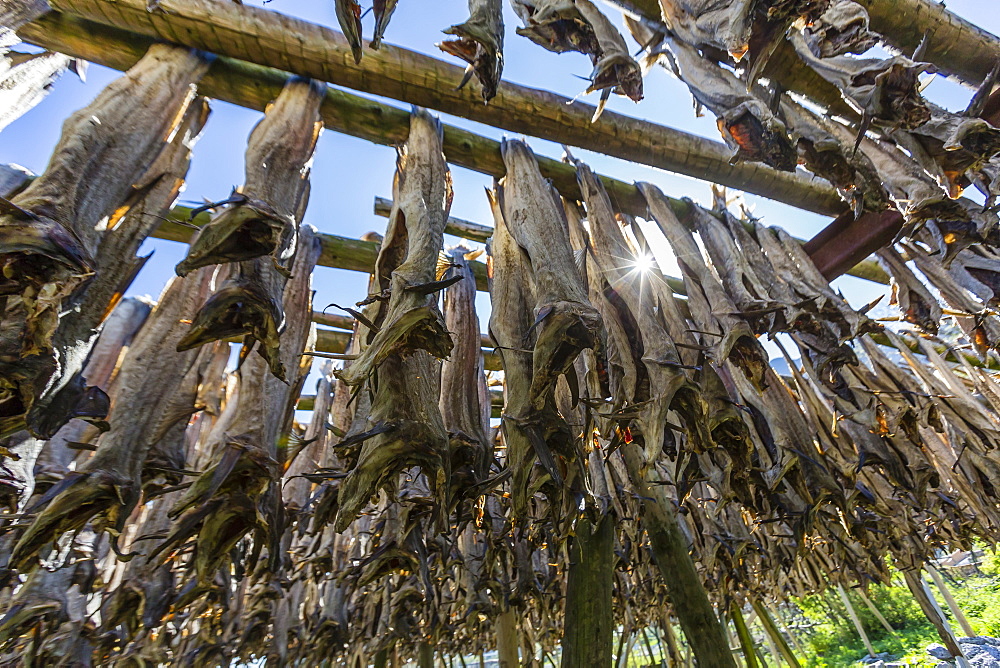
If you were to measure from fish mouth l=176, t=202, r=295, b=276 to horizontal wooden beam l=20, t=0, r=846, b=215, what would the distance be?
3.57ft

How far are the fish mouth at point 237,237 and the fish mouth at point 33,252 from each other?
297 millimetres

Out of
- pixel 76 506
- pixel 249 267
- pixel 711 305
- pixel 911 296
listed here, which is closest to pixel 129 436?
pixel 76 506

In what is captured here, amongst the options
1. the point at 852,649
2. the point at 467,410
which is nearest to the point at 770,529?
the point at 467,410

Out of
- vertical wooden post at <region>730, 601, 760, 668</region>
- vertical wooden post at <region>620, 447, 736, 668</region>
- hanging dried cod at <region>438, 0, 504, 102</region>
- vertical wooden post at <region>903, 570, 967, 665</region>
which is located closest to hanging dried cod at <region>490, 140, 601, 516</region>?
hanging dried cod at <region>438, 0, 504, 102</region>

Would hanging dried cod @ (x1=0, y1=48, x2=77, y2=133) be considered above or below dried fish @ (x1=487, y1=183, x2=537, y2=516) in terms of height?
above

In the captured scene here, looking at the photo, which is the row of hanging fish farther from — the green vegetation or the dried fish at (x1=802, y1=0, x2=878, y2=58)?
the green vegetation

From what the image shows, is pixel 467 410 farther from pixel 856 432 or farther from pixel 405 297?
pixel 856 432

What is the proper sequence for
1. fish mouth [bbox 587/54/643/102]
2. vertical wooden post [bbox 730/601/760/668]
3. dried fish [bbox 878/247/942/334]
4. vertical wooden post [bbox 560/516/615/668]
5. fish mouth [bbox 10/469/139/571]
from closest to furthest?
fish mouth [bbox 10/469/139/571] < fish mouth [bbox 587/54/643/102] < vertical wooden post [bbox 560/516/615/668] < dried fish [bbox 878/247/942/334] < vertical wooden post [bbox 730/601/760/668]

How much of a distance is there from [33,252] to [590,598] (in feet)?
10.6

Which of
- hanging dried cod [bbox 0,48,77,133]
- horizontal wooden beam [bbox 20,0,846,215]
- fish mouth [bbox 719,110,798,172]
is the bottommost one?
fish mouth [bbox 719,110,798,172]

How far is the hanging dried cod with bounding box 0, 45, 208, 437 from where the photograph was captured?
4.40 feet

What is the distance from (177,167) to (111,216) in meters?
0.51

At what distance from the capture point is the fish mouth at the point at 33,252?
50.4 inches

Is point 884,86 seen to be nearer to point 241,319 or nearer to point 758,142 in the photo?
point 758,142
